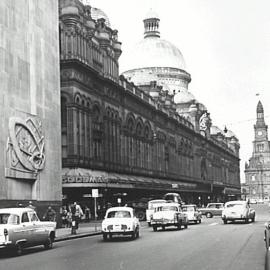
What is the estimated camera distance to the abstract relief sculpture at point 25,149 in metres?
36.1

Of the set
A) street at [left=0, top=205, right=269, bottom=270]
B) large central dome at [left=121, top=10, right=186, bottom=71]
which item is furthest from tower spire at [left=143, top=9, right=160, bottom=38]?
street at [left=0, top=205, right=269, bottom=270]

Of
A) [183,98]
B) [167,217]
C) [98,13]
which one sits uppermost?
[98,13]

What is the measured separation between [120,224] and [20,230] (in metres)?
6.96

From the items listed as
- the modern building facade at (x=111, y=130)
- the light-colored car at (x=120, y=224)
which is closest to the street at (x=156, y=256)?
the light-colored car at (x=120, y=224)

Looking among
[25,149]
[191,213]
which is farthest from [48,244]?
[191,213]

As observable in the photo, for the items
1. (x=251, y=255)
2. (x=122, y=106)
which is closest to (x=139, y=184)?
(x=122, y=106)

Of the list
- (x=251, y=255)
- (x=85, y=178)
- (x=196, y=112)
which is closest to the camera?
(x=251, y=255)

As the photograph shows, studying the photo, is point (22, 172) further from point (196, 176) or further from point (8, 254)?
point (196, 176)

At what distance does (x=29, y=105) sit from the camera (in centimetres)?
3919

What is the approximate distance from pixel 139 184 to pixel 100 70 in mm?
13667

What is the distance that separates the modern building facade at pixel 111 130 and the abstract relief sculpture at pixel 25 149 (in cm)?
1143

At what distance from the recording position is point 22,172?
37625 mm

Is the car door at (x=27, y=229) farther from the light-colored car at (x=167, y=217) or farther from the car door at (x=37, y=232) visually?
the light-colored car at (x=167, y=217)

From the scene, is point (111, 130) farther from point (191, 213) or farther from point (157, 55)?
point (157, 55)
